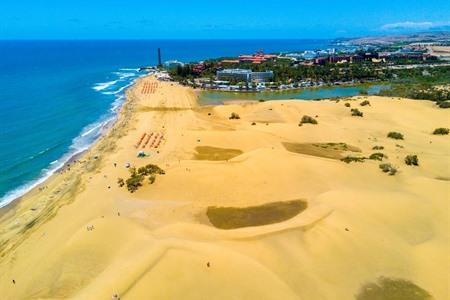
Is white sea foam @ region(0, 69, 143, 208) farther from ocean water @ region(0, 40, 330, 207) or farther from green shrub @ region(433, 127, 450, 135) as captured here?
green shrub @ region(433, 127, 450, 135)

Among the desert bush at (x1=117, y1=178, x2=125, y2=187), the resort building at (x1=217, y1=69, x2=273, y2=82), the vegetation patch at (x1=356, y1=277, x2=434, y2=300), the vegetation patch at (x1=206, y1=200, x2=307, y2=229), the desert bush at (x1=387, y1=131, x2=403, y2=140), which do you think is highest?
the resort building at (x1=217, y1=69, x2=273, y2=82)

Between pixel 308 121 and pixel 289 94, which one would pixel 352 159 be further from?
pixel 289 94

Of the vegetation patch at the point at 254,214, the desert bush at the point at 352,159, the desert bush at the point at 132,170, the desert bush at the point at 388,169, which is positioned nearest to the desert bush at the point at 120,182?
the desert bush at the point at 132,170

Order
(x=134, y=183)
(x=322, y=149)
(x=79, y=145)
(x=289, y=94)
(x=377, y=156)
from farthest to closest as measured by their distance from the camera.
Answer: (x=289, y=94) → (x=79, y=145) → (x=322, y=149) → (x=377, y=156) → (x=134, y=183)

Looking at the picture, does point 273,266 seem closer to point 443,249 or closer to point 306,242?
point 306,242

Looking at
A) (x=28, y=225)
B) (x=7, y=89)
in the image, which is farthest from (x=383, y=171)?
(x=7, y=89)

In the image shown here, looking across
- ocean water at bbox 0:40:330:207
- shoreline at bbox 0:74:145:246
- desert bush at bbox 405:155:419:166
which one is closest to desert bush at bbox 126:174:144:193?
shoreline at bbox 0:74:145:246

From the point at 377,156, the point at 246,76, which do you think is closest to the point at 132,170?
the point at 377,156
